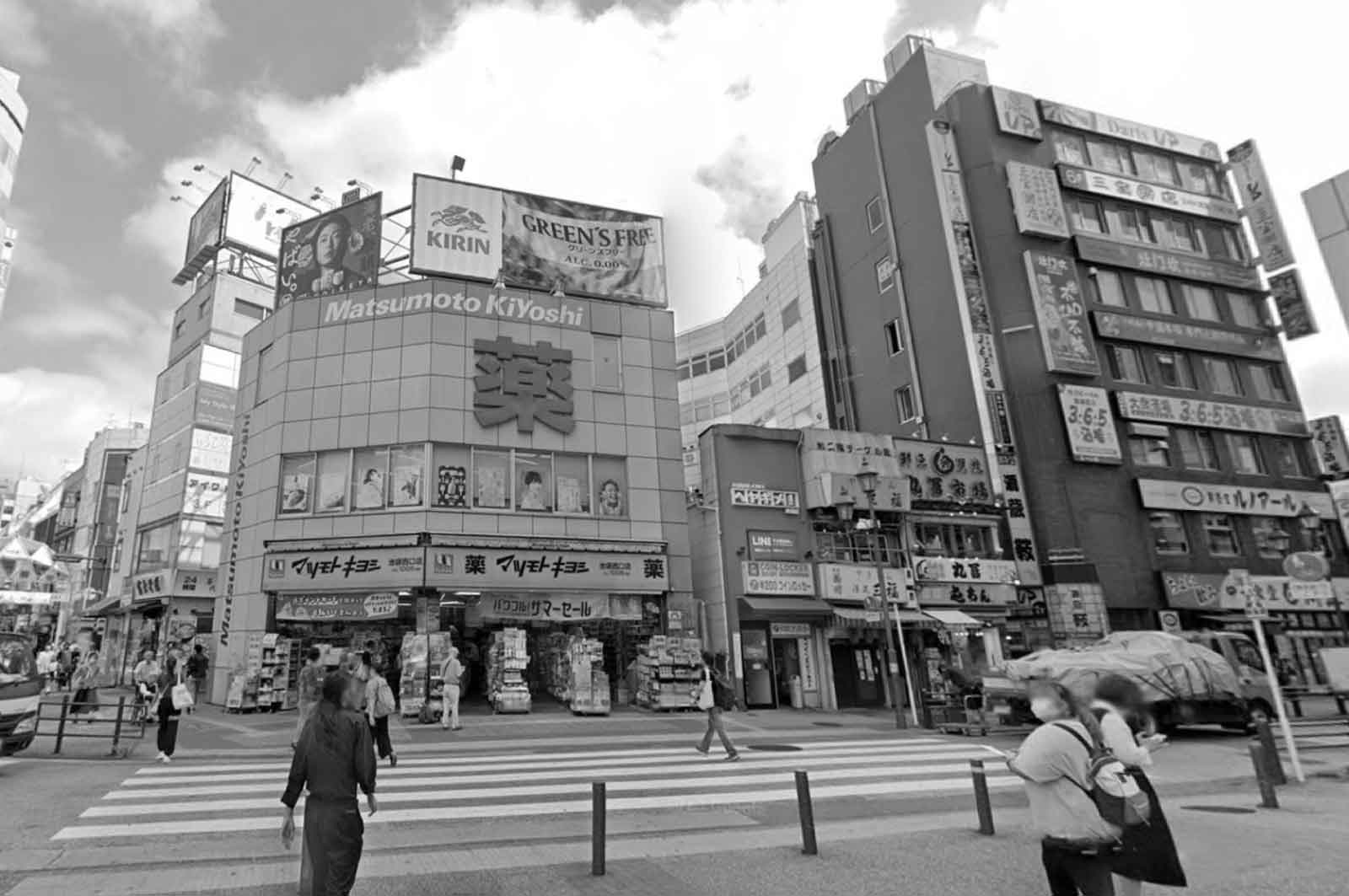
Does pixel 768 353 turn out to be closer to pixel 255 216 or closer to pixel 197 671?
pixel 255 216

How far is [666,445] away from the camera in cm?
2609

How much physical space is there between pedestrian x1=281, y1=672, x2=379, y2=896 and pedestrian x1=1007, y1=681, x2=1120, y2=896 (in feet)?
14.0

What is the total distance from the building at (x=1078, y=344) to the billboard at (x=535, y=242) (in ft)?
46.1

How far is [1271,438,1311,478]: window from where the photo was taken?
36.4m

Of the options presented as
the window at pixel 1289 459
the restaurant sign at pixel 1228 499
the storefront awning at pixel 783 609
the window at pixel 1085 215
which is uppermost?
the window at pixel 1085 215

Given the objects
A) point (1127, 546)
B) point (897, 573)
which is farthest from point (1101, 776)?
point (1127, 546)

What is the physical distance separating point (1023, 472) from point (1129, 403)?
6949 millimetres

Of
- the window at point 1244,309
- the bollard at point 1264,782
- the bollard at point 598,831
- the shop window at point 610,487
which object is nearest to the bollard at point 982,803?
the bollard at point 598,831

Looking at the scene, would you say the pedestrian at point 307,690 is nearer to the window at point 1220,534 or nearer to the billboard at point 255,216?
the window at point 1220,534

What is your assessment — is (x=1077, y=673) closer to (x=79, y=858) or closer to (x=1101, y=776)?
(x=1101, y=776)

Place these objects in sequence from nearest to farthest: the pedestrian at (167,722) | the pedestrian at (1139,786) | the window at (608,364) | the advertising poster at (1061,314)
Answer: the pedestrian at (1139,786) < the pedestrian at (167,722) < the window at (608,364) < the advertising poster at (1061,314)

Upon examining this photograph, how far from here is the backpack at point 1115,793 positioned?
4.46 meters

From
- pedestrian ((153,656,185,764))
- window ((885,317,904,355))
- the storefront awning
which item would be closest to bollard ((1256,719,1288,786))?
the storefront awning

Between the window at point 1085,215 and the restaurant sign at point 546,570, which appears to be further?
the window at point 1085,215
